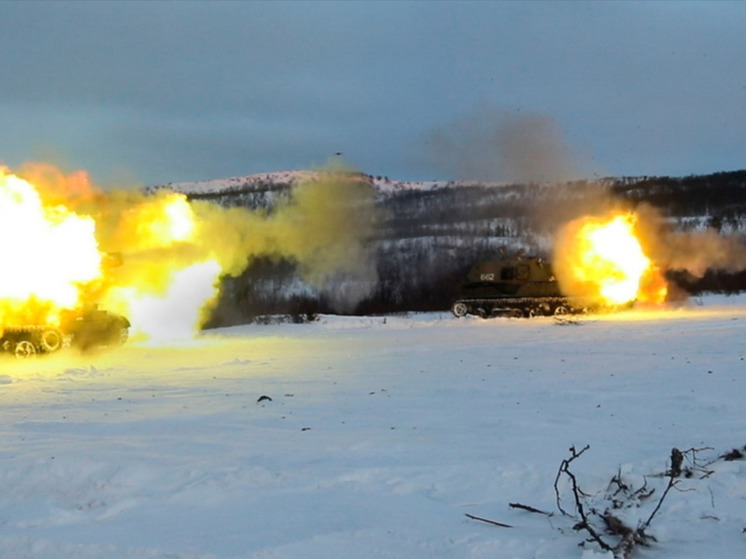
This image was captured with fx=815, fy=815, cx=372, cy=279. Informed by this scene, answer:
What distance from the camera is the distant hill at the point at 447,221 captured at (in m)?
40.3

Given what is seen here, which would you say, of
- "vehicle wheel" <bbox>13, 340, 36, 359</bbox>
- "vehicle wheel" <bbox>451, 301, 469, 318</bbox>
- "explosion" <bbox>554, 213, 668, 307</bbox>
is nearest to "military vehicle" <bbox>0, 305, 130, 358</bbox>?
"vehicle wheel" <bbox>13, 340, 36, 359</bbox>

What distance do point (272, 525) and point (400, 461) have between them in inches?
93.7

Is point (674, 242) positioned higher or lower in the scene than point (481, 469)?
higher

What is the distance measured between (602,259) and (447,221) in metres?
42.3

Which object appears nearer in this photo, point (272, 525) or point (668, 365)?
point (272, 525)

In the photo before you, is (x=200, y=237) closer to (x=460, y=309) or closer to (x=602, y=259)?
(x=460, y=309)

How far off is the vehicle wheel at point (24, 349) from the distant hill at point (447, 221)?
8.01 m

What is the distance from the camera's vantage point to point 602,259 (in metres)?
38.6

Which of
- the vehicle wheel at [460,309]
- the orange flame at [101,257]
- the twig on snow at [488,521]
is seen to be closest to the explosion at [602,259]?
the vehicle wheel at [460,309]

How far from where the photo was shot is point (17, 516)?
24.6ft

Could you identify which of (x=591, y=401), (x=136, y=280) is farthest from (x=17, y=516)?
(x=136, y=280)

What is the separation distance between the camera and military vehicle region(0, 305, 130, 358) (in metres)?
24.0

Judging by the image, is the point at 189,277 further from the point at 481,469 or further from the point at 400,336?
the point at 481,469

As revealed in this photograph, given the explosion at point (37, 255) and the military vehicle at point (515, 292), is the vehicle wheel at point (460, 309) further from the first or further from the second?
the explosion at point (37, 255)
